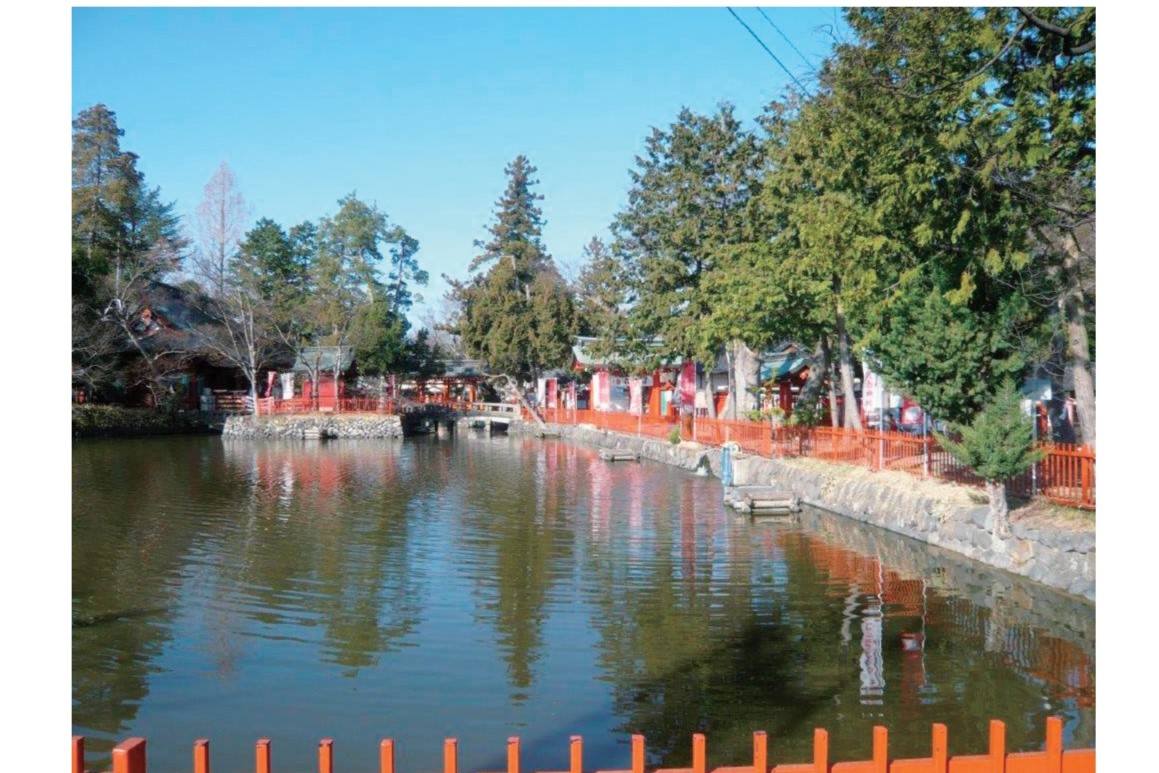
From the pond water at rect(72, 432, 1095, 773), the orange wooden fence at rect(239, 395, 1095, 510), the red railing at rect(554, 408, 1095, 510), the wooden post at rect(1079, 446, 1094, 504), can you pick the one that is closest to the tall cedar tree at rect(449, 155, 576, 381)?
the orange wooden fence at rect(239, 395, 1095, 510)

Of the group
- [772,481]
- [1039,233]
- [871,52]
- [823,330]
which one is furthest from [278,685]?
[823,330]

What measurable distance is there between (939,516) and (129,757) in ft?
40.7

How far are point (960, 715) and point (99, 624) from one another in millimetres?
8262

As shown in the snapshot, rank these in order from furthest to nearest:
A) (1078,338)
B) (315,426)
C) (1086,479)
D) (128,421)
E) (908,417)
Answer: (315,426), (128,421), (908,417), (1078,338), (1086,479)

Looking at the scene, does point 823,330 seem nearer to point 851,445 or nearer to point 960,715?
point 851,445

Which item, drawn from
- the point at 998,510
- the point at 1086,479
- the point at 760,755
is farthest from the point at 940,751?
the point at 998,510

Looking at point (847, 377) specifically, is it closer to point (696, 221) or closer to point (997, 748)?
point (696, 221)

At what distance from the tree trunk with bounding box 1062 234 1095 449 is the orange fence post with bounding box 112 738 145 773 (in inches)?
511

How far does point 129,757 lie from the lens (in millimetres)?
3057

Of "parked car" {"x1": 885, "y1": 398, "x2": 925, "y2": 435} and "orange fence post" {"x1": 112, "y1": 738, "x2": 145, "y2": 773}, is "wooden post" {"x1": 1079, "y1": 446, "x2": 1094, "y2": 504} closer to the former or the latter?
"orange fence post" {"x1": 112, "y1": 738, "x2": 145, "y2": 773}

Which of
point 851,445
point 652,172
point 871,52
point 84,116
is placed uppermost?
point 84,116

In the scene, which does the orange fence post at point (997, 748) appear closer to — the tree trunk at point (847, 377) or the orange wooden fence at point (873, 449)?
the orange wooden fence at point (873, 449)

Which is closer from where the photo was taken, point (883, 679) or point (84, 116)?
point (883, 679)

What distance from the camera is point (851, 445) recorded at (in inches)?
722
